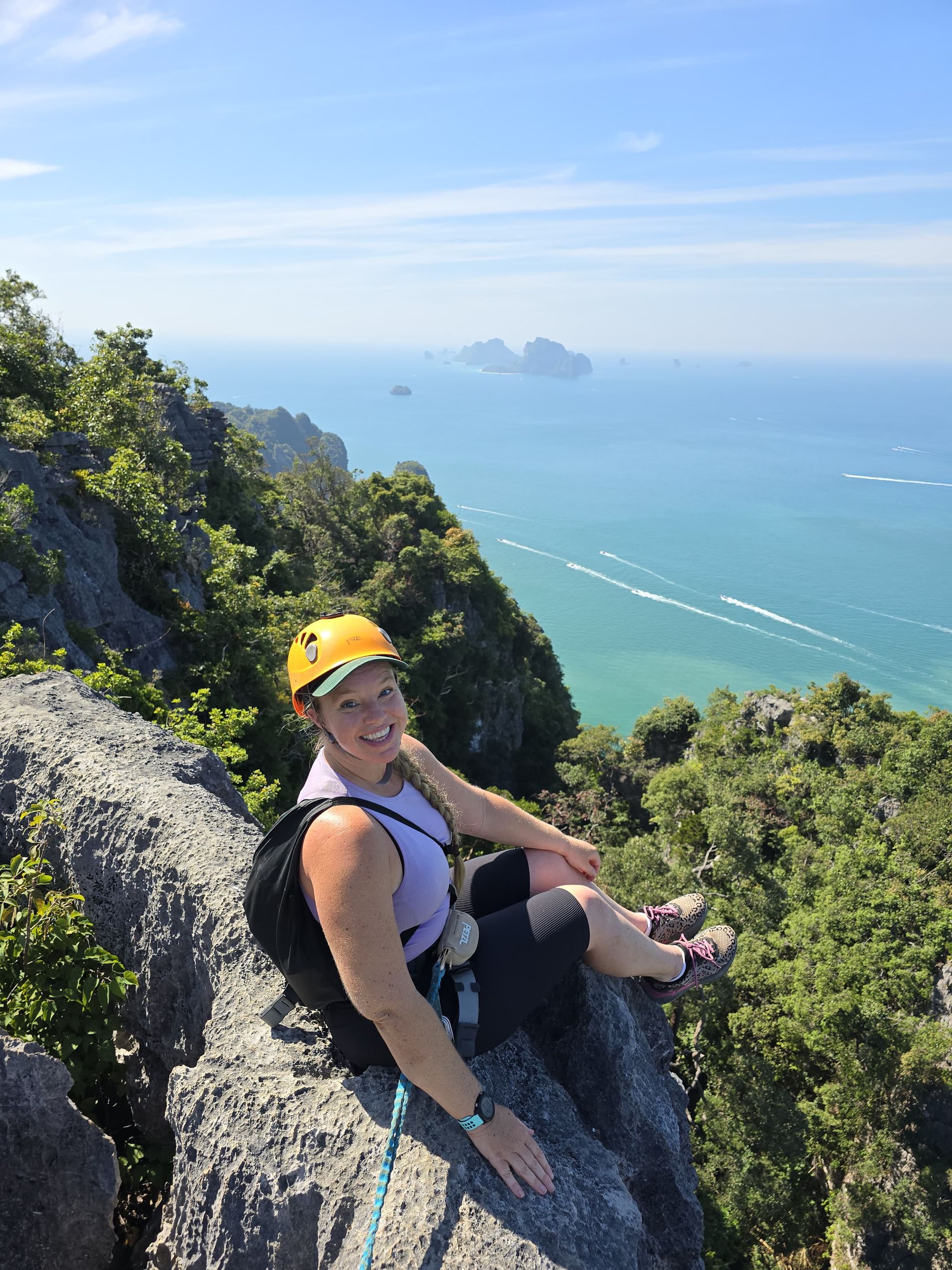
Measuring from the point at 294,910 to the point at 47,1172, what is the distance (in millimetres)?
1447

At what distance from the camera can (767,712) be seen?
30.4 meters

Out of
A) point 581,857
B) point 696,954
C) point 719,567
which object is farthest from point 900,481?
point 581,857

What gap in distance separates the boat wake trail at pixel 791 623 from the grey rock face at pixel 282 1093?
84407mm

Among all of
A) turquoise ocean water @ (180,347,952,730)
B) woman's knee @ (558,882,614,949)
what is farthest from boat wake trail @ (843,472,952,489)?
woman's knee @ (558,882,614,949)


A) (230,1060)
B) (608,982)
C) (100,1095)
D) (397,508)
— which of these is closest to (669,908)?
(608,982)

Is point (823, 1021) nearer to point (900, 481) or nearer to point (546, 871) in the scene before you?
point (546, 871)

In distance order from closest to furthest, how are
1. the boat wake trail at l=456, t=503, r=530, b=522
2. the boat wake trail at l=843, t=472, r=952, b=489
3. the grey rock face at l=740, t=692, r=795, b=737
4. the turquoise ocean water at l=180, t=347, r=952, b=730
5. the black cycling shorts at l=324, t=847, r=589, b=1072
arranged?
the black cycling shorts at l=324, t=847, r=589, b=1072, the grey rock face at l=740, t=692, r=795, b=737, the turquoise ocean water at l=180, t=347, r=952, b=730, the boat wake trail at l=456, t=503, r=530, b=522, the boat wake trail at l=843, t=472, r=952, b=489

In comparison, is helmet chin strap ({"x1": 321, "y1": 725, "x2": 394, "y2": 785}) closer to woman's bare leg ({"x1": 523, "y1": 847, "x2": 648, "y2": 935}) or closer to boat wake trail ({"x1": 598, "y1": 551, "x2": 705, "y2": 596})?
woman's bare leg ({"x1": 523, "y1": 847, "x2": 648, "y2": 935})

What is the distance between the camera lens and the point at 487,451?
7470 inches

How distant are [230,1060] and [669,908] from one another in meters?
2.54

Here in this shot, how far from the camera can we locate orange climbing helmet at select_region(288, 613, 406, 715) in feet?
9.41

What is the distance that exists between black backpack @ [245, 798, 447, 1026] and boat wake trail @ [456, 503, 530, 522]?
12213cm

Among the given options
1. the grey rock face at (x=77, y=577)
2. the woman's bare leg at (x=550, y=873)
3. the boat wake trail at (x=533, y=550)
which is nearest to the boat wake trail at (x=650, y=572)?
the boat wake trail at (x=533, y=550)

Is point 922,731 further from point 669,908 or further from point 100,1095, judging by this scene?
point 100,1095
